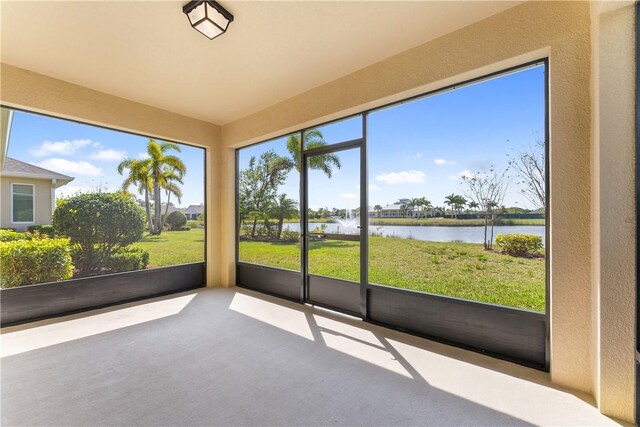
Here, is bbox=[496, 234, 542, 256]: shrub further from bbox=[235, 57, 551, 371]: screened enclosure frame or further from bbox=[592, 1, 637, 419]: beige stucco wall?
bbox=[592, 1, 637, 419]: beige stucco wall

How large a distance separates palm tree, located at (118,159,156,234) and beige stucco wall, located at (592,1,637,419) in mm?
5526

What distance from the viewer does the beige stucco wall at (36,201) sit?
3289 mm

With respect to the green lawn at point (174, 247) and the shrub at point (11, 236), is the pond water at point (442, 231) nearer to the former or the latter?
the green lawn at point (174, 247)

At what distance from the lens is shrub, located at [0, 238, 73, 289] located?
327 centimetres

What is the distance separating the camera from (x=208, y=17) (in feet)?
7.04

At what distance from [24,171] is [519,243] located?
577 cm

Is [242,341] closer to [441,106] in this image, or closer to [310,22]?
[310,22]

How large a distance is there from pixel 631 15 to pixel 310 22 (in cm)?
218

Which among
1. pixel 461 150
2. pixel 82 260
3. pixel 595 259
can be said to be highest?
pixel 461 150

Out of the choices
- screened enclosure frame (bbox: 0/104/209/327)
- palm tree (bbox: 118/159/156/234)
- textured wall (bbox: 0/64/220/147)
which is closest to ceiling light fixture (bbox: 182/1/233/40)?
textured wall (bbox: 0/64/220/147)

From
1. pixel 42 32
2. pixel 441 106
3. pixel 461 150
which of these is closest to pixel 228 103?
pixel 42 32

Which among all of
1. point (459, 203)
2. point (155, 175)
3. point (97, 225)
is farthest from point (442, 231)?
point (97, 225)

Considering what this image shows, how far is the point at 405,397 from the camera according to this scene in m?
1.86

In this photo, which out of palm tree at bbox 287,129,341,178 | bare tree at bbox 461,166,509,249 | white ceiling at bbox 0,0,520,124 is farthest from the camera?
palm tree at bbox 287,129,341,178
